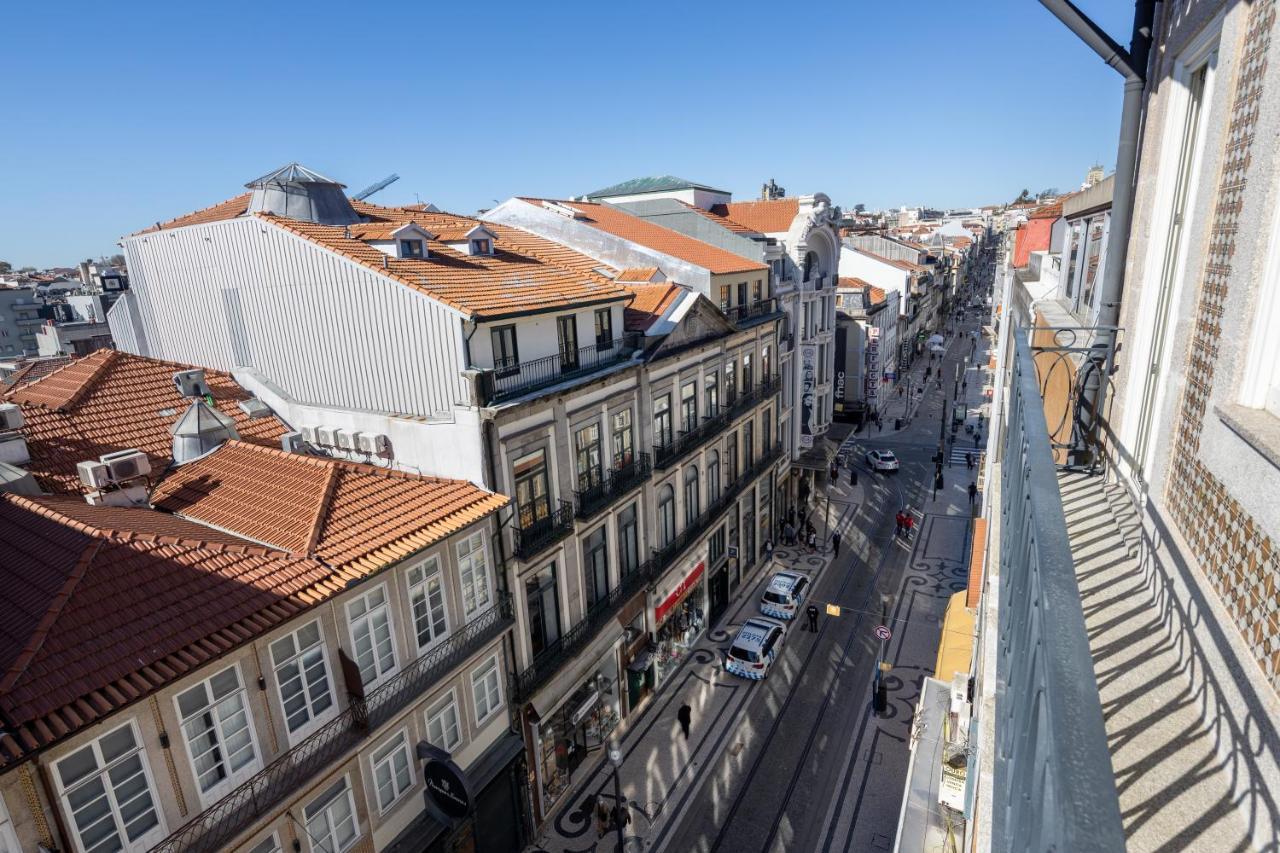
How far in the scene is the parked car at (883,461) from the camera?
41406 millimetres

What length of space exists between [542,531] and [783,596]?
13.5m

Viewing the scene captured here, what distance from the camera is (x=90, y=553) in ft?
31.5

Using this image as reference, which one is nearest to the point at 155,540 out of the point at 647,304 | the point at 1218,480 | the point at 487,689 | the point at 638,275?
the point at 487,689

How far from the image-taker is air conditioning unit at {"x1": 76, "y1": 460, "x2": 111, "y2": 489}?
12.7 metres

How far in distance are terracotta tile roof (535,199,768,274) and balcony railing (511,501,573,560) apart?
471 inches

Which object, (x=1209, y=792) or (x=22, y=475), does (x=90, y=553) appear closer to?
(x=22, y=475)

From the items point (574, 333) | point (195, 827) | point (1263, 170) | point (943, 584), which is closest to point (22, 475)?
point (195, 827)

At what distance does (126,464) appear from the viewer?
13000 millimetres

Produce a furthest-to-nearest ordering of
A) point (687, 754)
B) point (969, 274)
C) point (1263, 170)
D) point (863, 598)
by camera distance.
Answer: point (969, 274)
point (863, 598)
point (687, 754)
point (1263, 170)

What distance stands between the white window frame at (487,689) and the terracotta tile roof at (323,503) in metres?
3.85

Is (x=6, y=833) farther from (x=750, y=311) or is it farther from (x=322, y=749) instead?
(x=750, y=311)

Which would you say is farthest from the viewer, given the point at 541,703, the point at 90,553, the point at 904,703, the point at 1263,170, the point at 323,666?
the point at 904,703

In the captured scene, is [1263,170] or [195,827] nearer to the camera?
[1263,170]

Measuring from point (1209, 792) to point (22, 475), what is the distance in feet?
54.2
